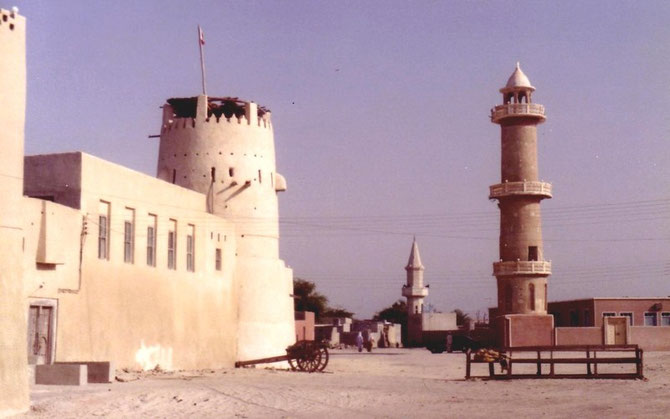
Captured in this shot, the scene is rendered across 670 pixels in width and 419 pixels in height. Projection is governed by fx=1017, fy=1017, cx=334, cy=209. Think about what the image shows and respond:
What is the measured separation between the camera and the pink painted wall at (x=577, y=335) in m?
60.5

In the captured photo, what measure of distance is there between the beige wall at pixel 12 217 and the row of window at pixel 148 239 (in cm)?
1071

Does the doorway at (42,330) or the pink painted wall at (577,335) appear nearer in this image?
the doorway at (42,330)

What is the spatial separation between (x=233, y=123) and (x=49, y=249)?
15413 millimetres

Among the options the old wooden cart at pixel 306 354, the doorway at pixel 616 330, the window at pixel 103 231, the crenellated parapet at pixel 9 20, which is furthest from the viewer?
the doorway at pixel 616 330

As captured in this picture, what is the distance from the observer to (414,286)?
4109 inches

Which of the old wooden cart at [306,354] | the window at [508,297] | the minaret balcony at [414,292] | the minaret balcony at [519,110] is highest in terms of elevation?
the minaret balcony at [519,110]

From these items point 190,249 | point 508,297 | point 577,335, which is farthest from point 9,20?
point 577,335

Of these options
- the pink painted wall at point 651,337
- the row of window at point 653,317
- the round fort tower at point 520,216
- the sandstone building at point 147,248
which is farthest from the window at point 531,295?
the sandstone building at point 147,248

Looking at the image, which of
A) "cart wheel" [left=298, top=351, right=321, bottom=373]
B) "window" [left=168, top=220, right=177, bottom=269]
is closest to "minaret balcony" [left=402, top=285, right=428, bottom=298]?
"cart wheel" [left=298, top=351, right=321, bottom=373]

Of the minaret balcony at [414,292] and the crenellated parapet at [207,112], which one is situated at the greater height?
the crenellated parapet at [207,112]

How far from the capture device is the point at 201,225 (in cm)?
3709

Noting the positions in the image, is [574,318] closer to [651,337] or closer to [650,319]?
[650,319]

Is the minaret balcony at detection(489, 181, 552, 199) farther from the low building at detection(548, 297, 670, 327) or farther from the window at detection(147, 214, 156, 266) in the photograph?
the window at detection(147, 214, 156, 266)

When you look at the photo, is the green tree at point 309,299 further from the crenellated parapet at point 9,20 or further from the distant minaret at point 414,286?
the crenellated parapet at point 9,20
